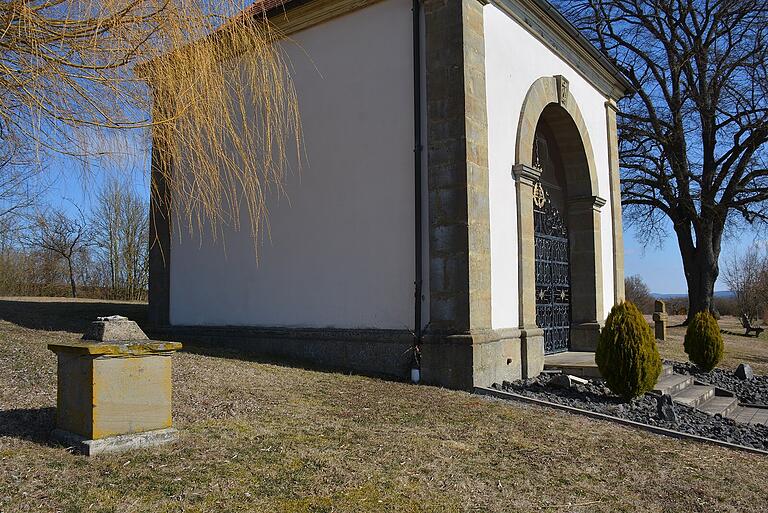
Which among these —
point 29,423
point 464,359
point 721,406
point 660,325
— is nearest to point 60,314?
point 29,423

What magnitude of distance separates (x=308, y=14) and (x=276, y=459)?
7.50 m

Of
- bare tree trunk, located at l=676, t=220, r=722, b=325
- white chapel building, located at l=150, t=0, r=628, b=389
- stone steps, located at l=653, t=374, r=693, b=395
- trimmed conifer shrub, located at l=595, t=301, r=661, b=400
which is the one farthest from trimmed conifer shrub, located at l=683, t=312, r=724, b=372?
bare tree trunk, located at l=676, t=220, r=722, b=325

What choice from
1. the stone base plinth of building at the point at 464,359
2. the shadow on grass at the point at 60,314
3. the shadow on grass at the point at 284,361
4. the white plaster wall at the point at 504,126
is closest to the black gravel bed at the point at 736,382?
the white plaster wall at the point at 504,126

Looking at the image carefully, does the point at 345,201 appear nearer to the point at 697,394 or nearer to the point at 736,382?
the point at 697,394

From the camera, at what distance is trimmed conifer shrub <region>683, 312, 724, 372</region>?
11.9 m

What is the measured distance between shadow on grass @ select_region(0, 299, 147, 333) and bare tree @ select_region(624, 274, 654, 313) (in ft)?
122

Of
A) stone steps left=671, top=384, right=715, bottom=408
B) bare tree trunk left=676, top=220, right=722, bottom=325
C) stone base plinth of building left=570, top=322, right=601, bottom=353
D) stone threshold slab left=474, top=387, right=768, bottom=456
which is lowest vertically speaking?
stone steps left=671, top=384, right=715, bottom=408

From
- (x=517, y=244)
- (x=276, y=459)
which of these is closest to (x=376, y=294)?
(x=517, y=244)

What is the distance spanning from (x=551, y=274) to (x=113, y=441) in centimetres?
935

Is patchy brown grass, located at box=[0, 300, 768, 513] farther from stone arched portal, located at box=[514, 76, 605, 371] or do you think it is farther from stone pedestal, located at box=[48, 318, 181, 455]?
stone arched portal, located at box=[514, 76, 605, 371]

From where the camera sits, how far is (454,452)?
5352mm

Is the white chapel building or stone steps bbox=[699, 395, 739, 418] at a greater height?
the white chapel building

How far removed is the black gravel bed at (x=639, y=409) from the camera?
6.98 meters

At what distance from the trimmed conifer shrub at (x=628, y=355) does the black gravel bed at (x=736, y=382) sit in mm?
3292
